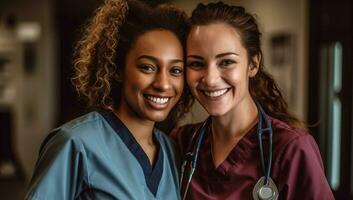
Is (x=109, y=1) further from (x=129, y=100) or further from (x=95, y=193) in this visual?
(x=95, y=193)

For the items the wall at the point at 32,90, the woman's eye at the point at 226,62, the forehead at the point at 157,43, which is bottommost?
the wall at the point at 32,90

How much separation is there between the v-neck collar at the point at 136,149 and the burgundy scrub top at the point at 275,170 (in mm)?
134

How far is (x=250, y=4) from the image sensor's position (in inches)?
241

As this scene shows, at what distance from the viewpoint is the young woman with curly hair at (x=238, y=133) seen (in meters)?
1.52

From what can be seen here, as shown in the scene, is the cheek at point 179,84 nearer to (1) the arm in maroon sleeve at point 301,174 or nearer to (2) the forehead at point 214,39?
(2) the forehead at point 214,39

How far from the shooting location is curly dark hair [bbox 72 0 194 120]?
1.64 metres

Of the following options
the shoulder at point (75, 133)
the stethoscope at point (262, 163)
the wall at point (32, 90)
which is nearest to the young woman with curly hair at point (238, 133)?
the stethoscope at point (262, 163)

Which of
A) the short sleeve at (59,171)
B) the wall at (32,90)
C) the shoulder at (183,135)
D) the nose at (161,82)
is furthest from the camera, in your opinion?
the wall at (32,90)

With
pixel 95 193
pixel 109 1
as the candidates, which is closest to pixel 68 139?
pixel 95 193

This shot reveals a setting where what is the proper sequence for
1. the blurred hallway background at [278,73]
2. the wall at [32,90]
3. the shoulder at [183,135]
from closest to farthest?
1. the shoulder at [183,135]
2. the blurred hallway background at [278,73]
3. the wall at [32,90]

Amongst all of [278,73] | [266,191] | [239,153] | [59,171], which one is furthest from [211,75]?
[278,73]

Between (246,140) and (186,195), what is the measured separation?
0.82 feet

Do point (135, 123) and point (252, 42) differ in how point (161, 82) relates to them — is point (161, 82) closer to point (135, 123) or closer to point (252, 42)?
point (135, 123)

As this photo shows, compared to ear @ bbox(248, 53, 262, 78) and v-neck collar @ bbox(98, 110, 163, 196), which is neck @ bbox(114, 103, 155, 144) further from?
ear @ bbox(248, 53, 262, 78)
